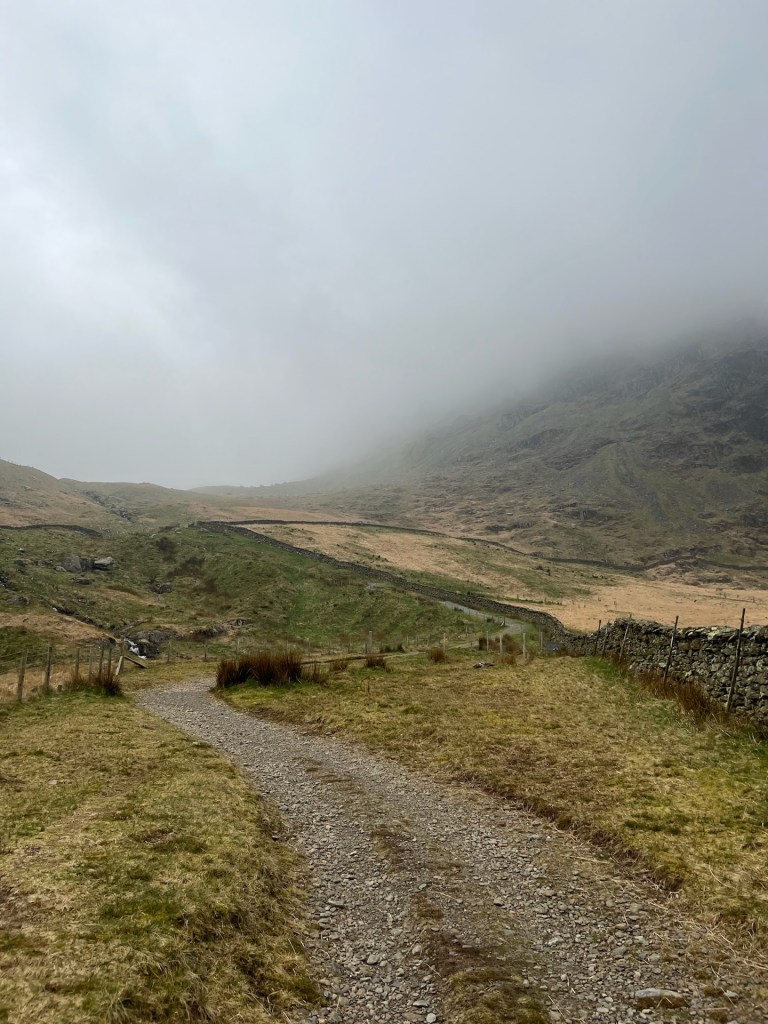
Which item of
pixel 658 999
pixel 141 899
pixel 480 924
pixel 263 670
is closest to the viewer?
pixel 658 999

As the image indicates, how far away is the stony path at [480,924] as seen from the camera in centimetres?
569

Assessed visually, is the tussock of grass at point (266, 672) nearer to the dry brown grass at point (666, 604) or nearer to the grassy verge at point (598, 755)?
the grassy verge at point (598, 755)

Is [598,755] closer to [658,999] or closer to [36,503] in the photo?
[658,999]

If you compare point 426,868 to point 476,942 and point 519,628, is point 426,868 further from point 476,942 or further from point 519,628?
point 519,628

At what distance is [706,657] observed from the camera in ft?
64.3

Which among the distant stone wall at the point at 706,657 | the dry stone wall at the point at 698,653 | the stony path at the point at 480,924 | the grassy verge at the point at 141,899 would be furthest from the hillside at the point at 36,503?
the stony path at the point at 480,924

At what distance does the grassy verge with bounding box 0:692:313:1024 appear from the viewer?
5070 mm

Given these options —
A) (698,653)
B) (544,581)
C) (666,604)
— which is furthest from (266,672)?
(544,581)

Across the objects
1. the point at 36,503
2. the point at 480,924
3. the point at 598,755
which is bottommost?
the point at 598,755

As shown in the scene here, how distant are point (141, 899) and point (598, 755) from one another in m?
11.2

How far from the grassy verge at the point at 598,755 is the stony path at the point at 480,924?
2.80ft

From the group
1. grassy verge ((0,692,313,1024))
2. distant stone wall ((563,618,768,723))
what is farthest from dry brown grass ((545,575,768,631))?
grassy verge ((0,692,313,1024))

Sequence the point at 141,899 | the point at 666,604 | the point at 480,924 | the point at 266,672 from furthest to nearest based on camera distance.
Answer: the point at 666,604
the point at 266,672
the point at 480,924
the point at 141,899

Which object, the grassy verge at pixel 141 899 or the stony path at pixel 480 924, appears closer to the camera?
the grassy verge at pixel 141 899
